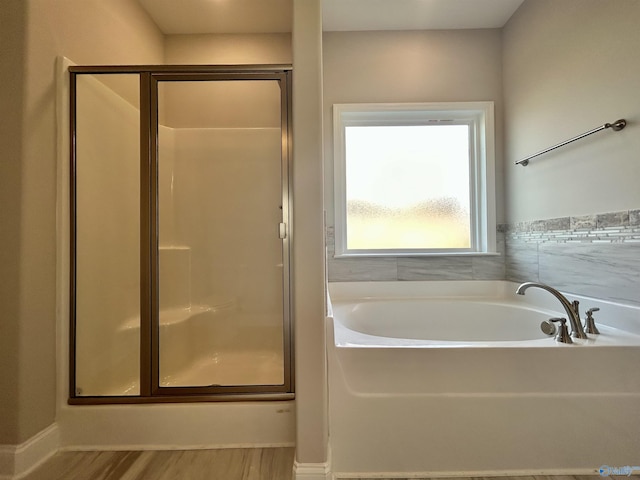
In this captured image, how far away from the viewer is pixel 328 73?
Answer: 2398mm

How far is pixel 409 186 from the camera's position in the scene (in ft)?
8.25

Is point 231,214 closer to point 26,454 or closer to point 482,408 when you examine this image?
point 26,454

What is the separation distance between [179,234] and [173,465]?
1.34 meters

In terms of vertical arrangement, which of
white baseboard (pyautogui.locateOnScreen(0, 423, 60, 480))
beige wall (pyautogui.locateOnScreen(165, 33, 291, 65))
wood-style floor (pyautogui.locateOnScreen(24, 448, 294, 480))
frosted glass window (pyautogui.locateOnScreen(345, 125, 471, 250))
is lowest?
wood-style floor (pyautogui.locateOnScreen(24, 448, 294, 480))

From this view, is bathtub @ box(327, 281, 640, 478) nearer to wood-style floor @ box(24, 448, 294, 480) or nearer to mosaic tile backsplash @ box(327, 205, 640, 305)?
wood-style floor @ box(24, 448, 294, 480)

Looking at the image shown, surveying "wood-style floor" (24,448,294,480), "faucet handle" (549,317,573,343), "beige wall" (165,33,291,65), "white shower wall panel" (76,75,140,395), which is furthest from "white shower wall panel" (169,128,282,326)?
"faucet handle" (549,317,573,343)

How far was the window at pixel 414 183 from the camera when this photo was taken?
8.11ft

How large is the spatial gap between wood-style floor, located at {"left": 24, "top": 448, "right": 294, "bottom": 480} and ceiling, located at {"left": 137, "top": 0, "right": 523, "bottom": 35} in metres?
2.60

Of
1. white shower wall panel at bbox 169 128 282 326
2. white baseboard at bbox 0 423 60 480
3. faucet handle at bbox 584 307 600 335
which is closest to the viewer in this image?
white baseboard at bbox 0 423 60 480

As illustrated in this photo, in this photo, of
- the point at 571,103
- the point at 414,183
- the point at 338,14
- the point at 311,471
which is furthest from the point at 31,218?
the point at 571,103

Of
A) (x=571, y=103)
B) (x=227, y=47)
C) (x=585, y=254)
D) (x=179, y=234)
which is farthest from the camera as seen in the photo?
(x=227, y=47)

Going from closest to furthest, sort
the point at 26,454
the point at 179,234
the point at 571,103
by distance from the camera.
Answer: the point at 26,454 → the point at 571,103 → the point at 179,234

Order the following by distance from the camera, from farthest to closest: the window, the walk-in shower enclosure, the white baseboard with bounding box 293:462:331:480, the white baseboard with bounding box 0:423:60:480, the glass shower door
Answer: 1. the window
2. the glass shower door
3. the walk-in shower enclosure
4. the white baseboard with bounding box 0:423:60:480
5. the white baseboard with bounding box 293:462:331:480

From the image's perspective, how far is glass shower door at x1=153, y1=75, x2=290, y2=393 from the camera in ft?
6.93
